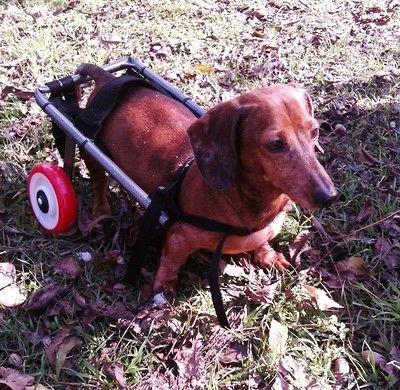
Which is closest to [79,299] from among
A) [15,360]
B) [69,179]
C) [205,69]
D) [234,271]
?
[15,360]

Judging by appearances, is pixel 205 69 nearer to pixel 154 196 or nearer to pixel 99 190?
pixel 99 190

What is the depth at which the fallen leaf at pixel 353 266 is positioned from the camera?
2824mm

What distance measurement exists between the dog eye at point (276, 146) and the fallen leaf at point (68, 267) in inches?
51.2

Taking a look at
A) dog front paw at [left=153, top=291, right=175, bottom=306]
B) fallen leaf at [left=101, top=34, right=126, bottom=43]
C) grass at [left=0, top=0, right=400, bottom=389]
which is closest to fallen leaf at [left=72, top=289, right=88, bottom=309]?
grass at [left=0, top=0, right=400, bottom=389]

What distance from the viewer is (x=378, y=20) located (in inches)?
211

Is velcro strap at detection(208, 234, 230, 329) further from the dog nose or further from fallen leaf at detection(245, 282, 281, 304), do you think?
the dog nose

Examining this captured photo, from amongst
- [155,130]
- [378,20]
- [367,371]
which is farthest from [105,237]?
[378,20]

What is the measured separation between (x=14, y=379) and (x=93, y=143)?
123cm

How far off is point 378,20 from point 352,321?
3.80 meters

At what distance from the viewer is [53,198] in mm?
2908

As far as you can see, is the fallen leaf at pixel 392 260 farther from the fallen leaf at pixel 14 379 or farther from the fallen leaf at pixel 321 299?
the fallen leaf at pixel 14 379

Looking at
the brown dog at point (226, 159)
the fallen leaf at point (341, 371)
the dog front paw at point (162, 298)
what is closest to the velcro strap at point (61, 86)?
the brown dog at point (226, 159)

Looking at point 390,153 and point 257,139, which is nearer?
point 257,139

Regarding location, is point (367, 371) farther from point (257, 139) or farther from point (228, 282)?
point (257, 139)
